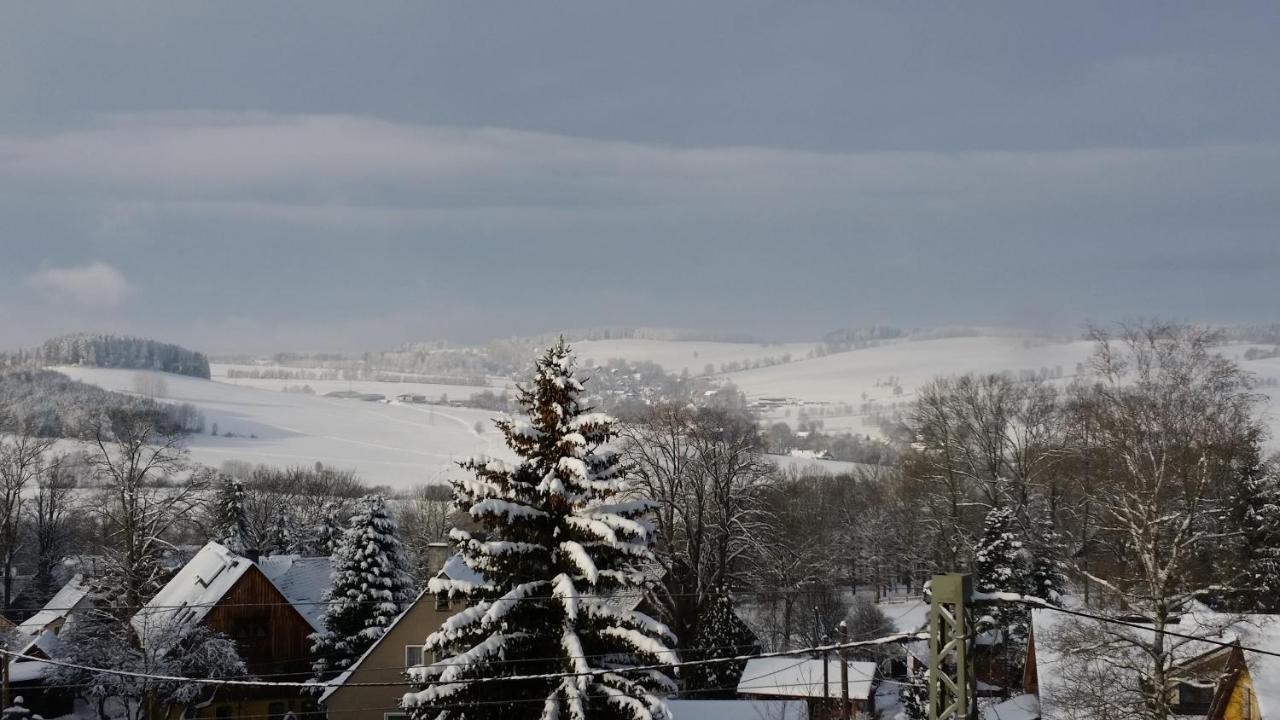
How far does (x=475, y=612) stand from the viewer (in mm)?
22812

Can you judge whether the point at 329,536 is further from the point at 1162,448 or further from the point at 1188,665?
the point at 1188,665

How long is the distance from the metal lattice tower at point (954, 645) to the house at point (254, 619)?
4075cm

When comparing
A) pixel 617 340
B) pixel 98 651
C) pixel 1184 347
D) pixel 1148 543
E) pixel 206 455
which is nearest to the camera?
pixel 1148 543

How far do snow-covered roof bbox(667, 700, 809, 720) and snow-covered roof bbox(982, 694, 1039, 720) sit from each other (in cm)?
641

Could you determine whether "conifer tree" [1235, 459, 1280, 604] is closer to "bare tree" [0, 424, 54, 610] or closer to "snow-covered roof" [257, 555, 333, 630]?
"snow-covered roof" [257, 555, 333, 630]

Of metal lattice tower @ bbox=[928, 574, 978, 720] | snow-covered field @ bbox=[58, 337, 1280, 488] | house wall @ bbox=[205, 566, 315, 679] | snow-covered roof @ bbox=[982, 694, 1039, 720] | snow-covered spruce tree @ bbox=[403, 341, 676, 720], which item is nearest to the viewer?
metal lattice tower @ bbox=[928, 574, 978, 720]

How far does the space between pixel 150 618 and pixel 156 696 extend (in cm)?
300

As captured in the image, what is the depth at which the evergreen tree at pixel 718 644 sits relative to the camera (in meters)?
53.2

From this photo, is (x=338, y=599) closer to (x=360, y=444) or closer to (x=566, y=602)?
(x=566, y=602)

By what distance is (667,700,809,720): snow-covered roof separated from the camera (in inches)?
1442

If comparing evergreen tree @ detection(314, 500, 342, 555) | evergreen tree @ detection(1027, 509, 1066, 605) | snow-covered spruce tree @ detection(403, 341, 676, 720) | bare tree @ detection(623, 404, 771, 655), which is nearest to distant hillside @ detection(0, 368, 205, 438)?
evergreen tree @ detection(314, 500, 342, 555)

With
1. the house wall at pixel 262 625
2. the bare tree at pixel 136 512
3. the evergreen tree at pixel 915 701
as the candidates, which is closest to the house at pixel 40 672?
the bare tree at pixel 136 512

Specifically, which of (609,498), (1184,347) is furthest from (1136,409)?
(609,498)

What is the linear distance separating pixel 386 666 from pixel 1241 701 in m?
26.1
